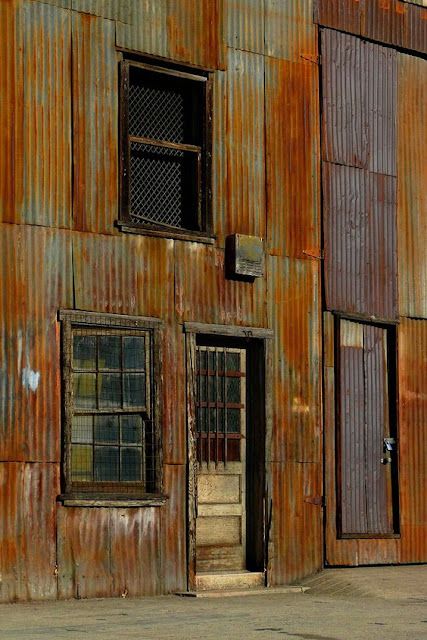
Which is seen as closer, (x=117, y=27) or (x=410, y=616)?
(x=410, y=616)

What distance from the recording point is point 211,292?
51.5ft

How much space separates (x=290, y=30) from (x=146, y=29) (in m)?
2.18

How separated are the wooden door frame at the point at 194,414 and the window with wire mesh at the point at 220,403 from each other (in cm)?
27

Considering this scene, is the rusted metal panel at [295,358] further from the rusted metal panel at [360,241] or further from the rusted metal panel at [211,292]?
the rusted metal panel at [360,241]

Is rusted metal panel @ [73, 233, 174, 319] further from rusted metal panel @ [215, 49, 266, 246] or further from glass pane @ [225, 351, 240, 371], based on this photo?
glass pane @ [225, 351, 240, 371]

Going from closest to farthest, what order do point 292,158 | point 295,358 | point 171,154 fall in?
point 171,154 → point 295,358 → point 292,158

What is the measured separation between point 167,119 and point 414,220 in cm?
393

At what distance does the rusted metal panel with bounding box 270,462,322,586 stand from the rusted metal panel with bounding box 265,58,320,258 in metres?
2.46

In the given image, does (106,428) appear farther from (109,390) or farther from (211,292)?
(211,292)

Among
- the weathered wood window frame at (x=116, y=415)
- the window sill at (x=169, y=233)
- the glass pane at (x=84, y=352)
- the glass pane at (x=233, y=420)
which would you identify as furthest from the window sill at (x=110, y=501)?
the window sill at (x=169, y=233)

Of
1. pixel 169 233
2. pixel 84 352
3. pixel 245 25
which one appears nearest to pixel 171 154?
pixel 169 233

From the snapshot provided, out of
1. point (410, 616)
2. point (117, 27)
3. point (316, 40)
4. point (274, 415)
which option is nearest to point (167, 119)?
point (117, 27)

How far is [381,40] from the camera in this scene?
18.0 m

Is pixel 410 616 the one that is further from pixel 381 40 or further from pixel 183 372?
pixel 381 40
